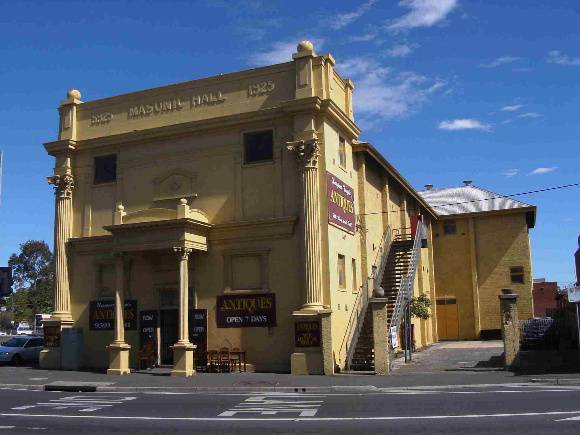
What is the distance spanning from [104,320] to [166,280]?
3.33 metres

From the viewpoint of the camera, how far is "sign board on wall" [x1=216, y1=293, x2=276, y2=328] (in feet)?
76.3

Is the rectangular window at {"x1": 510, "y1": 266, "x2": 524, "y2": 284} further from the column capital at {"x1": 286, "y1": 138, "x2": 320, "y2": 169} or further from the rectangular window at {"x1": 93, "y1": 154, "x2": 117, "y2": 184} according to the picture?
the rectangular window at {"x1": 93, "y1": 154, "x2": 117, "y2": 184}

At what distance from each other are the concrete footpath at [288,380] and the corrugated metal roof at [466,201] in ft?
70.3

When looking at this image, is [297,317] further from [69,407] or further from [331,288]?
[69,407]

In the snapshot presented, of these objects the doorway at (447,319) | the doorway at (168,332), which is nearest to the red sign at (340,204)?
the doorway at (168,332)

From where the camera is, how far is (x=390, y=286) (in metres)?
29.3

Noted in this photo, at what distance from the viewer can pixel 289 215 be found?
2348 cm

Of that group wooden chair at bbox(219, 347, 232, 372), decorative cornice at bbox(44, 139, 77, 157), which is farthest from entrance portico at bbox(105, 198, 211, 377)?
decorative cornice at bbox(44, 139, 77, 157)

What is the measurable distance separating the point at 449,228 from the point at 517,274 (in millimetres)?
5479

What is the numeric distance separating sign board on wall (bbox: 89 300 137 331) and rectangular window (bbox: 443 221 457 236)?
26.2 metres

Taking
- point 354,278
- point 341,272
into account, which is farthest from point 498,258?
point 341,272

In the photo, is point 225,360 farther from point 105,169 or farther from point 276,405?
point 105,169

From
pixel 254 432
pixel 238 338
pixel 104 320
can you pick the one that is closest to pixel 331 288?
pixel 238 338

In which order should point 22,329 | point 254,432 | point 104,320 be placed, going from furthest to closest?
1. point 22,329
2. point 104,320
3. point 254,432
